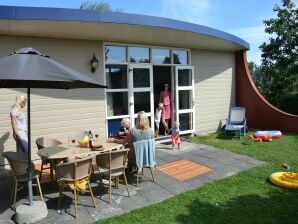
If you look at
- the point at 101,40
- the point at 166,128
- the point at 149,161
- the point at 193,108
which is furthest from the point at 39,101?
the point at 193,108

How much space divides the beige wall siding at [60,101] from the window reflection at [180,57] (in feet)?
8.23

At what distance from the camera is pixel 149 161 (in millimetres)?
4992

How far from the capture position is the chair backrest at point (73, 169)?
390cm

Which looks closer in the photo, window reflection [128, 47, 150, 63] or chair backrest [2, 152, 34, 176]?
chair backrest [2, 152, 34, 176]

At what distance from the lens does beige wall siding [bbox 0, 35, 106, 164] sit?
6277 mm

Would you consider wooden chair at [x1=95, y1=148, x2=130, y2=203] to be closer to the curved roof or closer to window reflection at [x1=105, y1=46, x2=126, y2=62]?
the curved roof

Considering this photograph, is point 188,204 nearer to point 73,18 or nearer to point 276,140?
point 73,18

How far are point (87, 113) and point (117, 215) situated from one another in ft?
12.0

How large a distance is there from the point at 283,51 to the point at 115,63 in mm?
9854

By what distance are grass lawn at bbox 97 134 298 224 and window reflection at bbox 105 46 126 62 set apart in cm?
402

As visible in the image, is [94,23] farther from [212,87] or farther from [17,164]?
[212,87]

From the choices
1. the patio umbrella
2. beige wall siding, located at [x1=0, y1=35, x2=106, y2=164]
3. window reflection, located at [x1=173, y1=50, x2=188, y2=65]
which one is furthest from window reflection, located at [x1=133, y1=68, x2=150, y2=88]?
the patio umbrella

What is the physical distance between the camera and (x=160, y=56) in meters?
8.59

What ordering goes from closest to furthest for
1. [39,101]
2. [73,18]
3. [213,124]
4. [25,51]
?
1. [25,51]
2. [73,18]
3. [39,101]
4. [213,124]
